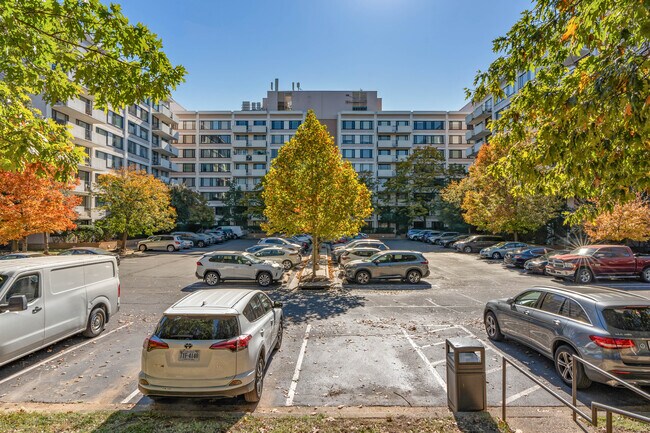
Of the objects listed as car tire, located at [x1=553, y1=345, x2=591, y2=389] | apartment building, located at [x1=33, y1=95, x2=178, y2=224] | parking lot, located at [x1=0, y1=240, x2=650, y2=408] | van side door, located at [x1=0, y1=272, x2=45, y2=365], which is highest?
apartment building, located at [x1=33, y1=95, x2=178, y2=224]

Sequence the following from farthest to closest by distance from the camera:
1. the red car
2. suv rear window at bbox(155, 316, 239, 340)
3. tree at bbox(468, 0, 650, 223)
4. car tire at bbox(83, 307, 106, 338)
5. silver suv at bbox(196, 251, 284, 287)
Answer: the red car, silver suv at bbox(196, 251, 284, 287), car tire at bbox(83, 307, 106, 338), suv rear window at bbox(155, 316, 239, 340), tree at bbox(468, 0, 650, 223)

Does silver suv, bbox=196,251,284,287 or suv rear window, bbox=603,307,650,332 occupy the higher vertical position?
suv rear window, bbox=603,307,650,332

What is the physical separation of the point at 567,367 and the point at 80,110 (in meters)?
41.8

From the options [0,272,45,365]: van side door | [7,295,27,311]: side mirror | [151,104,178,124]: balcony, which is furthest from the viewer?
[151,104,178,124]: balcony

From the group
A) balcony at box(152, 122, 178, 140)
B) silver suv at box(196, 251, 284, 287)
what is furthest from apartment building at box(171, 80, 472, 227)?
silver suv at box(196, 251, 284, 287)

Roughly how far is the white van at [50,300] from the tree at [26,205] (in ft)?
51.2

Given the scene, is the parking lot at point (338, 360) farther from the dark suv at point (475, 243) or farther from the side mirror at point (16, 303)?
the dark suv at point (475, 243)

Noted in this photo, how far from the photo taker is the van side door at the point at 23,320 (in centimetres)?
673

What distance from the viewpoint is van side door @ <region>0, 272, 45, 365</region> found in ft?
22.1

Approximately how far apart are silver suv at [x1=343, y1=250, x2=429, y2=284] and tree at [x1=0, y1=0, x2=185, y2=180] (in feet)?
43.4

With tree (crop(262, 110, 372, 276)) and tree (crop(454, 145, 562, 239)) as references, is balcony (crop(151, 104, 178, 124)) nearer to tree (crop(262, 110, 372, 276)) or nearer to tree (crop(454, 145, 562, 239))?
tree (crop(262, 110, 372, 276))

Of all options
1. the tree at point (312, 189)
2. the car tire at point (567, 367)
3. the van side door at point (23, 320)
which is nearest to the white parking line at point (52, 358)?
the van side door at point (23, 320)

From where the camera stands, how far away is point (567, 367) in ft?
21.1

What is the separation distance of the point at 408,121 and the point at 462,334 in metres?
60.3
